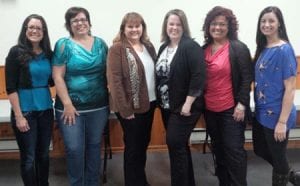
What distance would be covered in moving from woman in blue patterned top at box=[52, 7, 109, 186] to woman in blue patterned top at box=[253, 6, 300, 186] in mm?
987

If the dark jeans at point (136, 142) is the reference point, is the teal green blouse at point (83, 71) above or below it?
above

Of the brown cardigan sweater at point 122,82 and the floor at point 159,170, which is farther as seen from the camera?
the floor at point 159,170

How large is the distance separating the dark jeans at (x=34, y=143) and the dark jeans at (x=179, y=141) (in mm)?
794

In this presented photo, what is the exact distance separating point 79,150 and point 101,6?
1.54 meters

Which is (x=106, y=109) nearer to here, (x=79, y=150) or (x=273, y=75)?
(x=79, y=150)

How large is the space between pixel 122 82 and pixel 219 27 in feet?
2.27

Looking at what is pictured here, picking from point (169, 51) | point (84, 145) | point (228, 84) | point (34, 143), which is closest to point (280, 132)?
point (228, 84)

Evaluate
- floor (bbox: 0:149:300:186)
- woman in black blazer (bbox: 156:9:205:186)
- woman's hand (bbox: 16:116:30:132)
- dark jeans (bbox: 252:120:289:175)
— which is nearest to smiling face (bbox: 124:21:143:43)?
woman in black blazer (bbox: 156:9:205:186)

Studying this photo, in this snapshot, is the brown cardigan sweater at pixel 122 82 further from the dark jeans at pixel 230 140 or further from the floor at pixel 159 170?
the floor at pixel 159 170

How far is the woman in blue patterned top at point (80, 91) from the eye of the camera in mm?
2135

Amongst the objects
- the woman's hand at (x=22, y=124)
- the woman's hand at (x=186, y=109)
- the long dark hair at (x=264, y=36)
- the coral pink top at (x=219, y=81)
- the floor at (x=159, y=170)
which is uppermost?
the long dark hair at (x=264, y=36)

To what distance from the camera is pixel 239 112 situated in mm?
2143

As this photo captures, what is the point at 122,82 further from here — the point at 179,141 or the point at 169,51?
the point at 179,141

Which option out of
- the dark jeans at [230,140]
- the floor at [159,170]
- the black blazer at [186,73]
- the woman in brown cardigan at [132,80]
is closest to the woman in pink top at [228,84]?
the dark jeans at [230,140]
